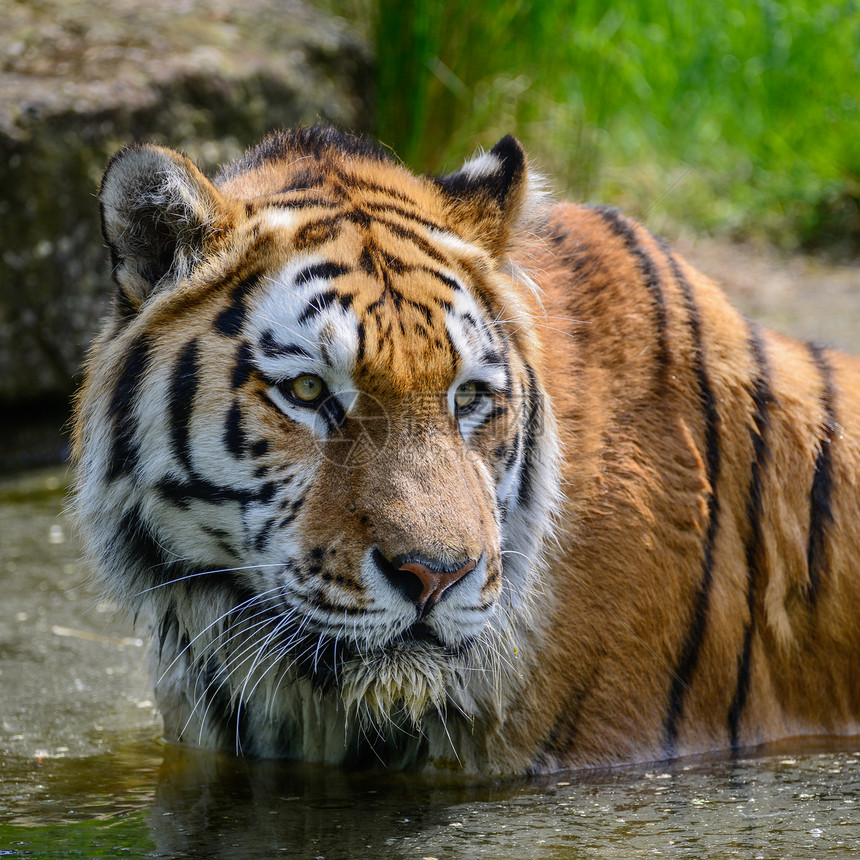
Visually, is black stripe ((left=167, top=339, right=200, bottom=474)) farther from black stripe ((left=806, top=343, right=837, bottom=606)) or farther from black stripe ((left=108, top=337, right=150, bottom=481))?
black stripe ((left=806, top=343, right=837, bottom=606))

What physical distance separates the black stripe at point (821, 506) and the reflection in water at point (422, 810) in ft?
1.31

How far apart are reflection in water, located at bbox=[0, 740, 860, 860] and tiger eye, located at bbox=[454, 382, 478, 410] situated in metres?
0.79

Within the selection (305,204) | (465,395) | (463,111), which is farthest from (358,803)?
(463,111)

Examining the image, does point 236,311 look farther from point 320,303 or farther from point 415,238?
point 415,238

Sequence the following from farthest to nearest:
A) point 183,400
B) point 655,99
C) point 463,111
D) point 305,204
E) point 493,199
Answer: point 655,99
point 463,111
point 493,199
point 305,204
point 183,400

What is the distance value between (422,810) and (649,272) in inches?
53.1

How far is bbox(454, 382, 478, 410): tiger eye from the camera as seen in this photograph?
2340 millimetres

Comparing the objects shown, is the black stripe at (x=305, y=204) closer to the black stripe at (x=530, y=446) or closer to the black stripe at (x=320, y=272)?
the black stripe at (x=320, y=272)

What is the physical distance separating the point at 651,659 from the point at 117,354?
133 centimetres

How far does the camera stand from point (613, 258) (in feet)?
9.50

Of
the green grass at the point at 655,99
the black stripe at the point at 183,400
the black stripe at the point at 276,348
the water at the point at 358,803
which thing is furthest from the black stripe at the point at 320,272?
the green grass at the point at 655,99

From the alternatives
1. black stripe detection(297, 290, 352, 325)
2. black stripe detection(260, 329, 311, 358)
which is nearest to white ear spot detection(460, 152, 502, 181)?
black stripe detection(297, 290, 352, 325)

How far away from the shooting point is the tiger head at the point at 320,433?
2.18 m

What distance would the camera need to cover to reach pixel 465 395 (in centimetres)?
235
